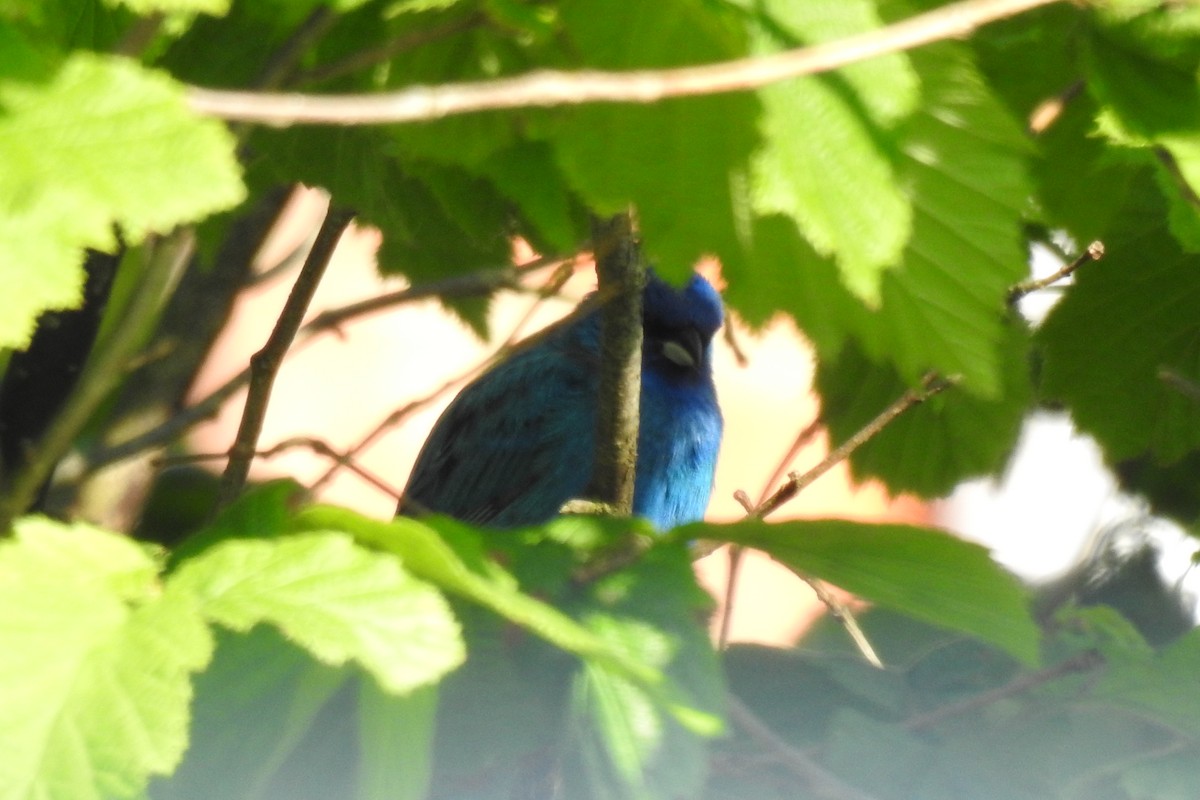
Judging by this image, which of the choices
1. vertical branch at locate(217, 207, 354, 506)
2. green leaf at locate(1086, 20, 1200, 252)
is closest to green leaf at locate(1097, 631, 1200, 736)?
green leaf at locate(1086, 20, 1200, 252)

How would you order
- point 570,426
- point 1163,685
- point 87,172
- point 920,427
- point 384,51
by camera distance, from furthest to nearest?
point 570,426 < point 920,427 < point 1163,685 < point 384,51 < point 87,172

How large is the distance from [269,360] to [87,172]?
0.58 m

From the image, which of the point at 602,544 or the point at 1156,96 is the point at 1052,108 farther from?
the point at 602,544

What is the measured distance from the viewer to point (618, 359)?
1077 millimetres

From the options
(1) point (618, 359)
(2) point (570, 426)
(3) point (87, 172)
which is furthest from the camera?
(2) point (570, 426)

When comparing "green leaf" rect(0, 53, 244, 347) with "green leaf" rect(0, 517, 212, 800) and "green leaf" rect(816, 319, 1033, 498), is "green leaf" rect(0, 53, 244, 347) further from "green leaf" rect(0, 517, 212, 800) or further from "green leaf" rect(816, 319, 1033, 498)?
"green leaf" rect(816, 319, 1033, 498)

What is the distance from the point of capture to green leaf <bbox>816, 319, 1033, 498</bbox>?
118 cm

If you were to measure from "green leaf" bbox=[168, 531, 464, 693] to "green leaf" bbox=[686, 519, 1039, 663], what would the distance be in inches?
6.0

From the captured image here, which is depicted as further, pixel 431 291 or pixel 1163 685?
pixel 431 291

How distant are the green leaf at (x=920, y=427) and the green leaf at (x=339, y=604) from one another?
619mm

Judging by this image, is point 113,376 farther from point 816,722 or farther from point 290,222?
point 290,222

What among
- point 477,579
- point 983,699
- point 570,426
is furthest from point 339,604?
point 570,426

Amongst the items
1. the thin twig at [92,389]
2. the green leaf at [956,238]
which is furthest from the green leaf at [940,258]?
the thin twig at [92,389]

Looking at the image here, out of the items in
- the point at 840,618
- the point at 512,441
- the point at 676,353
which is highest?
the point at 676,353
